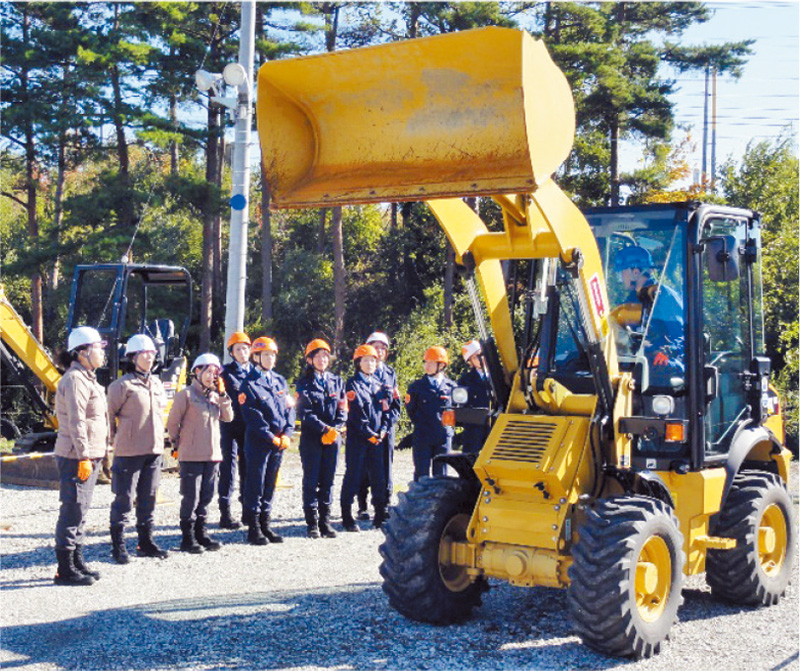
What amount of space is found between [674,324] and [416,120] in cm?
227

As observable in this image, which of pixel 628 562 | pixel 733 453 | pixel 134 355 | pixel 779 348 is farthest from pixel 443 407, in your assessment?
pixel 779 348

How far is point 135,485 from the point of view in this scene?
8.62 meters

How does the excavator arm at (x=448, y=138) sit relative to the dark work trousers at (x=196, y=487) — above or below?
above

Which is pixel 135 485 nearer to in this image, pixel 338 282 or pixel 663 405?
pixel 663 405

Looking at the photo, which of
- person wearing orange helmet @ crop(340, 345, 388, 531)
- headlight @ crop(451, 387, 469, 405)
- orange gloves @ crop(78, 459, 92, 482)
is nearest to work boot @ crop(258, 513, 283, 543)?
person wearing orange helmet @ crop(340, 345, 388, 531)

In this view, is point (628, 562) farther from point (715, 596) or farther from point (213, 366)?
point (213, 366)

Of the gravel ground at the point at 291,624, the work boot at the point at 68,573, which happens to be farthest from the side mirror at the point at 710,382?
the work boot at the point at 68,573

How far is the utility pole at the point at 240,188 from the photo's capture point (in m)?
13.1

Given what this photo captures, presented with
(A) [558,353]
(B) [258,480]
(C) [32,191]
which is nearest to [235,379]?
(B) [258,480]

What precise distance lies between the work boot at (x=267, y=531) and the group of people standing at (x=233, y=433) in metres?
0.01

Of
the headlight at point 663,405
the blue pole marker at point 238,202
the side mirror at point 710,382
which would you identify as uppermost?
the blue pole marker at point 238,202

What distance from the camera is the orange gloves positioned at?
7.74 meters

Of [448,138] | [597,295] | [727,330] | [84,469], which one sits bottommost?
[84,469]

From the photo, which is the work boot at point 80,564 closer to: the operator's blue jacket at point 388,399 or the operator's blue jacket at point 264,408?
the operator's blue jacket at point 264,408
